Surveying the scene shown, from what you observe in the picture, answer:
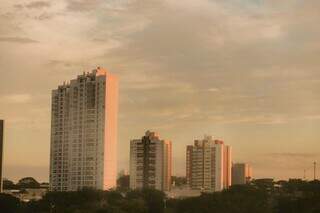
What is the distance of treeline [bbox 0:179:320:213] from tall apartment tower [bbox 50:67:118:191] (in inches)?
29.5

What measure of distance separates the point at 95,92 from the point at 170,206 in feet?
8.89

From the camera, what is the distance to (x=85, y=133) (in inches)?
559

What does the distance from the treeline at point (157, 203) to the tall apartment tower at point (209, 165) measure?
436 centimetres

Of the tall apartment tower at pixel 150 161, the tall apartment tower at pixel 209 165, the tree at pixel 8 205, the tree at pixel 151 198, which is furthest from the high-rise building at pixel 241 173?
the tree at pixel 8 205

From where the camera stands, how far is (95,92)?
13961 mm

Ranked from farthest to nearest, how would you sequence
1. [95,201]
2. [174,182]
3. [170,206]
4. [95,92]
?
[174,182]
[95,92]
[170,206]
[95,201]

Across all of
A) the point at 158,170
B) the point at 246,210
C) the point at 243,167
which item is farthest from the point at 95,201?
the point at 243,167

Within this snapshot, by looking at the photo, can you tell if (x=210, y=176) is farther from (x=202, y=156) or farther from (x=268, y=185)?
(x=268, y=185)

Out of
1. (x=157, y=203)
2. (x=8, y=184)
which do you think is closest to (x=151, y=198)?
(x=157, y=203)

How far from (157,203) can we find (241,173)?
7739 mm

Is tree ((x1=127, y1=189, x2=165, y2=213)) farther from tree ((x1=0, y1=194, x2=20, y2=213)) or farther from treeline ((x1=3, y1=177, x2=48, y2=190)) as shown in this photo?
treeline ((x1=3, y1=177, x2=48, y2=190))

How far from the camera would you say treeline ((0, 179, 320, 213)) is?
11.4 metres

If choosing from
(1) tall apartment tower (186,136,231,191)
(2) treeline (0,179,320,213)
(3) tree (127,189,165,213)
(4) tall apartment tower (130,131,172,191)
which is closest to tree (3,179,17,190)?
(4) tall apartment tower (130,131,172,191)

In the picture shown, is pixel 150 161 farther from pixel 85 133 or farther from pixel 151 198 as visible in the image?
pixel 151 198
